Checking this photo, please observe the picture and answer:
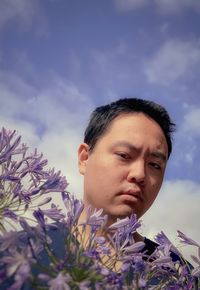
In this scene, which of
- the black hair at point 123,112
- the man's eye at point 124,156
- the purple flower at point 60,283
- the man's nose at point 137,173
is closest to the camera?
the purple flower at point 60,283

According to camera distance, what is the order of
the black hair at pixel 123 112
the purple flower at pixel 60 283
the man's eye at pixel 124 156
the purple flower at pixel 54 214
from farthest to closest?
the black hair at pixel 123 112 < the man's eye at pixel 124 156 < the purple flower at pixel 54 214 < the purple flower at pixel 60 283

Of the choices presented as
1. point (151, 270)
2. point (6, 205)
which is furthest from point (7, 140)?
point (151, 270)

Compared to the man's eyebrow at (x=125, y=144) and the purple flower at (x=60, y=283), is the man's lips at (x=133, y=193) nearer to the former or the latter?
the man's eyebrow at (x=125, y=144)

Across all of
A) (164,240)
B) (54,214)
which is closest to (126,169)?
(164,240)

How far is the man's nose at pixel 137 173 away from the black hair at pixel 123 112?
653mm

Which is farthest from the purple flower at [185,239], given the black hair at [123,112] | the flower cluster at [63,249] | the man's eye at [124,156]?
the black hair at [123,112]

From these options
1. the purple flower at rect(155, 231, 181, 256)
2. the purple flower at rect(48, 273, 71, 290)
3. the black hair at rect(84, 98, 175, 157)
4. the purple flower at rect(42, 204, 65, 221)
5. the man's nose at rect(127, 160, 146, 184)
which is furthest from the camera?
the black hair at rect(84, 98, 175, 157)

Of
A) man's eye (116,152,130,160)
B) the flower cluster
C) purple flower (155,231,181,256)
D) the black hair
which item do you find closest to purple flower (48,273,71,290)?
the flower cluster

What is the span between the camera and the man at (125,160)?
2684 mm

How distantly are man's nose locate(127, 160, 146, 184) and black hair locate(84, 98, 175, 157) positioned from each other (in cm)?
65

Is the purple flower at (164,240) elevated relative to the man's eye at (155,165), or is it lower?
lower

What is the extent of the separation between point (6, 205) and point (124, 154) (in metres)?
1.59

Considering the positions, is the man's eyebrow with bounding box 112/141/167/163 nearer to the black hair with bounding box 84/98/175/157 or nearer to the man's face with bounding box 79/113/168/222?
the man's face with bounding box 79/113/168/222

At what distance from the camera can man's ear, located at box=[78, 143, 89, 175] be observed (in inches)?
133
